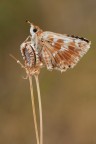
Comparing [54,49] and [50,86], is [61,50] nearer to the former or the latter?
[54,49]

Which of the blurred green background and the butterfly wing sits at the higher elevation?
the blurred green background

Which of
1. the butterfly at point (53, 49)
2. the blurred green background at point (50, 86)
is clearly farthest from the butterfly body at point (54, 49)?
the blurred green background at point (50, 86)

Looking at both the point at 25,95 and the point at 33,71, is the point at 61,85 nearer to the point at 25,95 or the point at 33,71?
the point at 25,95

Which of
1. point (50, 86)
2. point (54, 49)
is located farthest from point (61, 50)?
point (50, 86)

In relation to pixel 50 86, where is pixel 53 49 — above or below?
below

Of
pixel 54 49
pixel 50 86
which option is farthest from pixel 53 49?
pixel 50 86

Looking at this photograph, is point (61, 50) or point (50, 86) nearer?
point (61, 50)

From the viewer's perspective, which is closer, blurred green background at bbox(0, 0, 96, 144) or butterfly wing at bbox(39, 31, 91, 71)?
butterfly wing at bbox(39, 31, 91, 71)

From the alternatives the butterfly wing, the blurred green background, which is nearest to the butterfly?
the butterfly wing

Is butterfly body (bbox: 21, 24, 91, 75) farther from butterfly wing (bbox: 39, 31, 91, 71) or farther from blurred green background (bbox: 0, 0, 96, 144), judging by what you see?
blurred green background (bbox: 0, 0, 96, 144)
